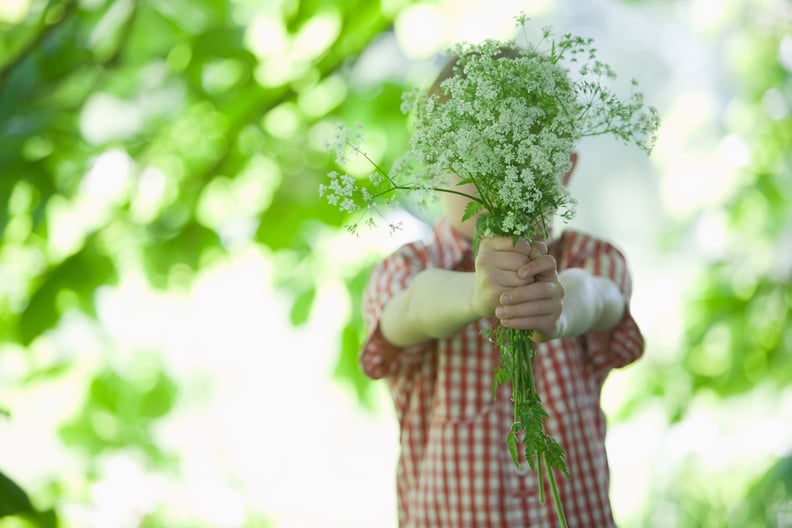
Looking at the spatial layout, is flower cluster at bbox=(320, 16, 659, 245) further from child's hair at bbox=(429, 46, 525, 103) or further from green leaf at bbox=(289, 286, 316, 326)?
green leaf at bbox=(289, 286, 316, 326)

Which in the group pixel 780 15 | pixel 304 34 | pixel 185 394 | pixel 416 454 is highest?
pixel 780 15

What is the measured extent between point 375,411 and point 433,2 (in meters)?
0.59

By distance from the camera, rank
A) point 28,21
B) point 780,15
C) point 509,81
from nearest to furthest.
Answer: point 509,81
point 28,21
point 780,15

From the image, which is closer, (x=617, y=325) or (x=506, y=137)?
(x=506, y=137)

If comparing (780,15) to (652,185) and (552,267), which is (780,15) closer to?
(652,185)

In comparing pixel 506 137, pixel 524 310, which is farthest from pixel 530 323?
pixel 506 137

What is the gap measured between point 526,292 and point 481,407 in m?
0.26

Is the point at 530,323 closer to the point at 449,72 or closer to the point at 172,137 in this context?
the point at 449,72

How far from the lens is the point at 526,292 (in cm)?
49

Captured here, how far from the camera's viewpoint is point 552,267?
51 centimetres

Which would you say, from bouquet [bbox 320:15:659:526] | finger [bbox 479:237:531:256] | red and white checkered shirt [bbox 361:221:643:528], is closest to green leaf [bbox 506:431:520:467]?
bouquet [bbox 320:15:659:526]

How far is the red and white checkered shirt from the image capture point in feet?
2.31

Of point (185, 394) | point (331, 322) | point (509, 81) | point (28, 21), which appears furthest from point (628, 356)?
point (185, 394)

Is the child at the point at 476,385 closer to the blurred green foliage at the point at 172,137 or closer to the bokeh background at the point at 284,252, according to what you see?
the bokeh background at the point at 284,252
